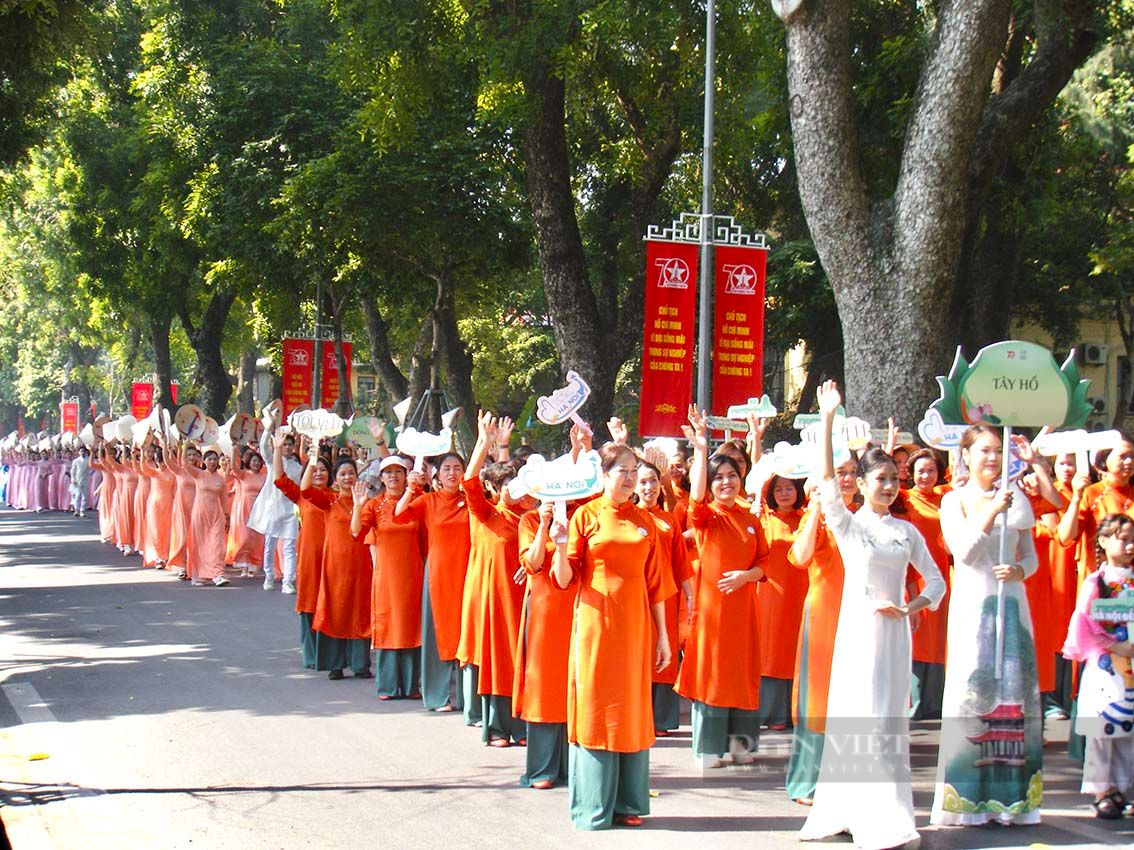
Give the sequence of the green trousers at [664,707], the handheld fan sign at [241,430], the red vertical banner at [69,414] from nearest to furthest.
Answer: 1. the green trousers at [664,707]
2. the handheld fan sign at [241,430]
3. the red vertical banner at [69,414]

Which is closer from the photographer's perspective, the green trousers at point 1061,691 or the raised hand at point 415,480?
the green trousers at point 1061,691

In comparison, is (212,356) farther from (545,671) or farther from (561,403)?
(545,671)

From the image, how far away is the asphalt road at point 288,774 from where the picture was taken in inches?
227

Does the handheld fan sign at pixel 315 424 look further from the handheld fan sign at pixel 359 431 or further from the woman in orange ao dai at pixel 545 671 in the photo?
the woman in orange ao dai at pixel 545 671

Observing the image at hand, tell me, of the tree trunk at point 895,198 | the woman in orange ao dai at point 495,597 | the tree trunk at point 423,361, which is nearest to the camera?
the woman in orange ao dai at point 495,597

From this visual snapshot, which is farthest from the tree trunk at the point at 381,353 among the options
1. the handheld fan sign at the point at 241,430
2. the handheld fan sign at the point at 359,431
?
the handheld fan sign at the point at 359,431

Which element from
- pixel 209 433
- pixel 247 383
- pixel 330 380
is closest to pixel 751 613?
pixel 209 433

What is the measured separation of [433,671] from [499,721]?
114cm

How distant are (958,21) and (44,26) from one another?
7.45 metres

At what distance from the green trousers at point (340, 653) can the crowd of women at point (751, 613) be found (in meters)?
0.02

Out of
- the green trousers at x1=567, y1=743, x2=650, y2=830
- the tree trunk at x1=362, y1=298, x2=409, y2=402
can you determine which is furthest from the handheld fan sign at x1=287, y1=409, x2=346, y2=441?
the tree trunk at x1=362, y1=298, x2=409, y2=402

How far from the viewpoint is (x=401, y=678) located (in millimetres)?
9055

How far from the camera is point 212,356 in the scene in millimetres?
29594

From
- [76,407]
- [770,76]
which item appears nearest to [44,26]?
[770,76]
